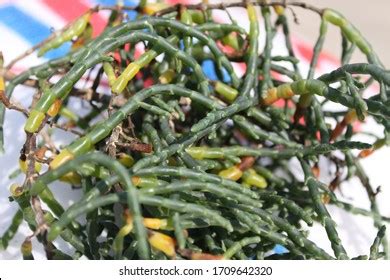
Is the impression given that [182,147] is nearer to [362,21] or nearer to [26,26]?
[26,26]

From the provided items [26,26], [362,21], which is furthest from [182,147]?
[362,21]

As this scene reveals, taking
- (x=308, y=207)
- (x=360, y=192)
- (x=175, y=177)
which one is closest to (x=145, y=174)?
(x=175, y=177)

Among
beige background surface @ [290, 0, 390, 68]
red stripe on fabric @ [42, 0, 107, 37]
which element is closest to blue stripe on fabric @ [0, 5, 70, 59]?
red stripe on fabric @ [42, 0, 107, 37]

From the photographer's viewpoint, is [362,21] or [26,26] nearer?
[26,26]

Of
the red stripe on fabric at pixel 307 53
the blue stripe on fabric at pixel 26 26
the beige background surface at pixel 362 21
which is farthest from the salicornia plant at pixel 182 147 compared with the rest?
the beige background surface at pixel 362 21

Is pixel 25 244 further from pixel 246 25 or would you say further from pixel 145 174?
pixel 246 25

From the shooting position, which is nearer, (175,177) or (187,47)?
(175,177)

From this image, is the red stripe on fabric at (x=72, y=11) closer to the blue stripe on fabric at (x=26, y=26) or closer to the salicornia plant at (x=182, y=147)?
the blue stripe on fabric at (x=26, y=26)
